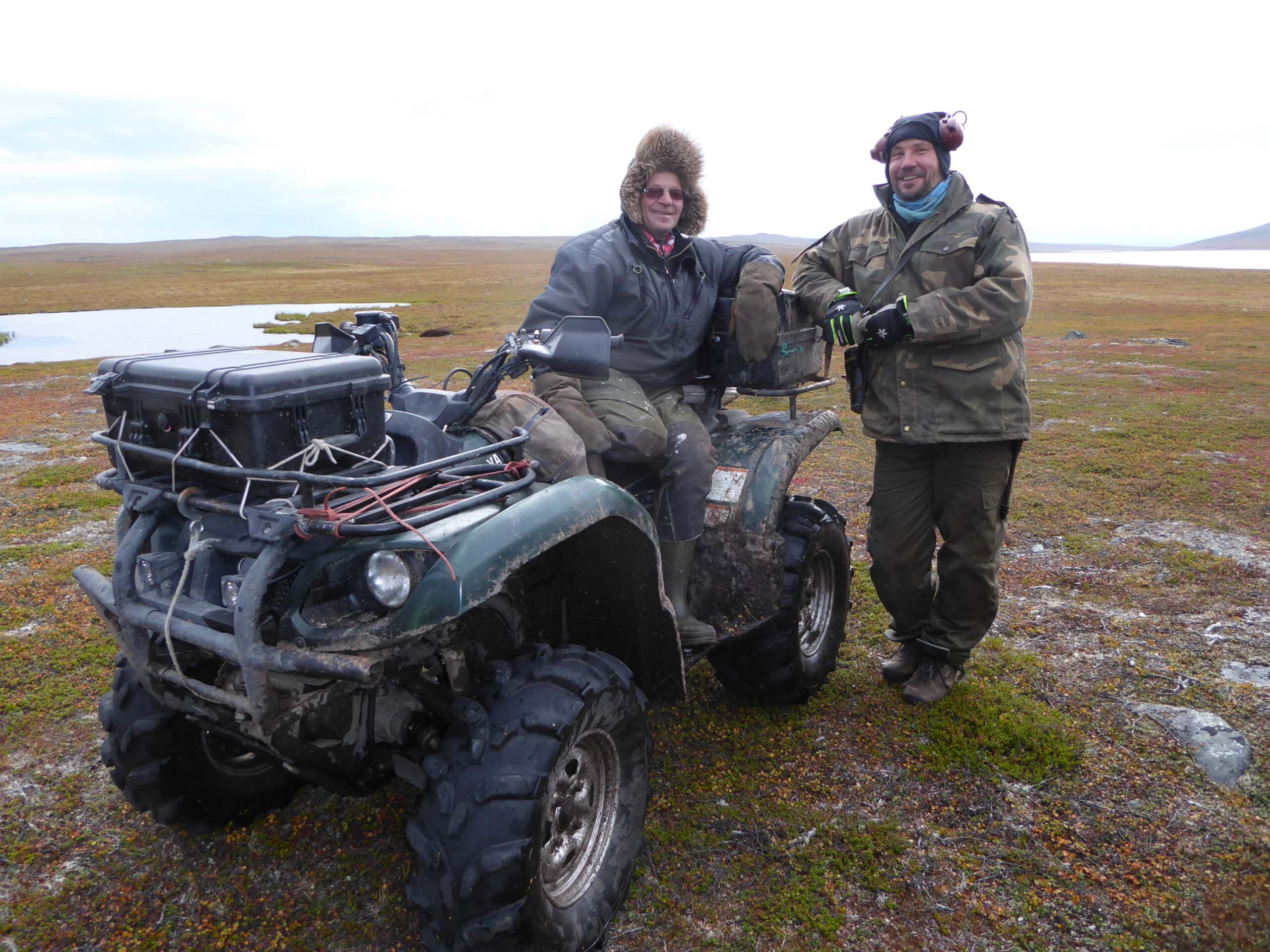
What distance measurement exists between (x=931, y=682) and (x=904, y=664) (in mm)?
184

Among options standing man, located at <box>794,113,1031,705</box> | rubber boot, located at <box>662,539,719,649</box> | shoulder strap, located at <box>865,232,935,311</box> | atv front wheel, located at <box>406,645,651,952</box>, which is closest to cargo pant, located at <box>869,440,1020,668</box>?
standing man, located at <box>794,113,1031,705</box>

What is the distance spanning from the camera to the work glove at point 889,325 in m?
3.48

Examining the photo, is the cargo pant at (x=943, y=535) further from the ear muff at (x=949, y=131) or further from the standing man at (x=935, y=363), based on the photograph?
the ear muff at (x=949, y=131)

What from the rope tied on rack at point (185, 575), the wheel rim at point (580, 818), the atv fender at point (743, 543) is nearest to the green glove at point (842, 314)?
the atv fender at point (743, 543)

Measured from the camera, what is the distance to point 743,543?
11.7 ft

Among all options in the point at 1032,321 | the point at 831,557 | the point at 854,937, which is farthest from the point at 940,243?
the point at 1032,321

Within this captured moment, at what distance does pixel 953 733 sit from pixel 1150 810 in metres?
0.78

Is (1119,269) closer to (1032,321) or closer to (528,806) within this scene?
(1032,321)

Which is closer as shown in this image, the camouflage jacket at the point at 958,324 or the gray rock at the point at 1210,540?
the camouflage jacket at the point at 958,324

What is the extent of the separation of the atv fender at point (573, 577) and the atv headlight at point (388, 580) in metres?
0.03

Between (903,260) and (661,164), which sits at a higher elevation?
(661,164)

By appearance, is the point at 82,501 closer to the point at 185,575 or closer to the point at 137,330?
the point at 185,575

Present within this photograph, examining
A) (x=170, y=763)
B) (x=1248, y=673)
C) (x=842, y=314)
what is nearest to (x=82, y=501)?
(x=170, y=763)

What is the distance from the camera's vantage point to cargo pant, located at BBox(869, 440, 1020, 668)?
3768 millimetres
